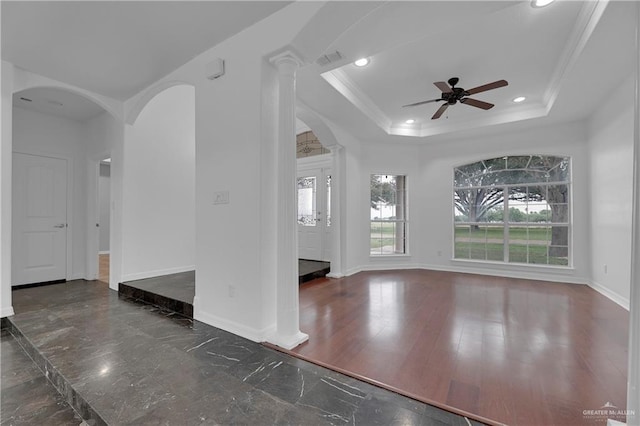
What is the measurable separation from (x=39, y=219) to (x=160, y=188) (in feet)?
6.57

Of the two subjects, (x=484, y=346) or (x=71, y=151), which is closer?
(x=484, y=346)

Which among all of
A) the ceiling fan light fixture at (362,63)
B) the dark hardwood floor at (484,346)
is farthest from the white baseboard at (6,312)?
the ceiling fan light fixture at (362,63)

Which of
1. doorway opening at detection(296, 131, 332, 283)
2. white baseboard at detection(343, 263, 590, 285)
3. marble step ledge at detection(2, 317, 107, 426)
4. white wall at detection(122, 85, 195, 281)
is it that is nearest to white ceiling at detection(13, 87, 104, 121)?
white wall at detection(122, 85, 195, 281)

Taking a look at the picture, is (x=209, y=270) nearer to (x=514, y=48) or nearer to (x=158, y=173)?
(x=158, y=173)

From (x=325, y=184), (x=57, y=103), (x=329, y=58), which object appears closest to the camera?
(x=329, y=58)

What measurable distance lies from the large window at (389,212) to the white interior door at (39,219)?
562 centimetres

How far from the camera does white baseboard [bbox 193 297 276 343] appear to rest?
2.35 metres

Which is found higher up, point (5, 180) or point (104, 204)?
point (5, 180)

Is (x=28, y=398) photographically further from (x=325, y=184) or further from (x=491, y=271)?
(x=491, y=271)

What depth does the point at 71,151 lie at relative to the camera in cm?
470

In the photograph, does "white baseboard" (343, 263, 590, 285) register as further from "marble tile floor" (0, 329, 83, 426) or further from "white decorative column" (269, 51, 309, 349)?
"marble tile floor" (0, 329, 83, 426)

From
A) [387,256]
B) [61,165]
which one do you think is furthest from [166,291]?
[387,256]

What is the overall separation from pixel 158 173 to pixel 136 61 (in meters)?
1.72

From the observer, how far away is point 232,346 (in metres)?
2.26
